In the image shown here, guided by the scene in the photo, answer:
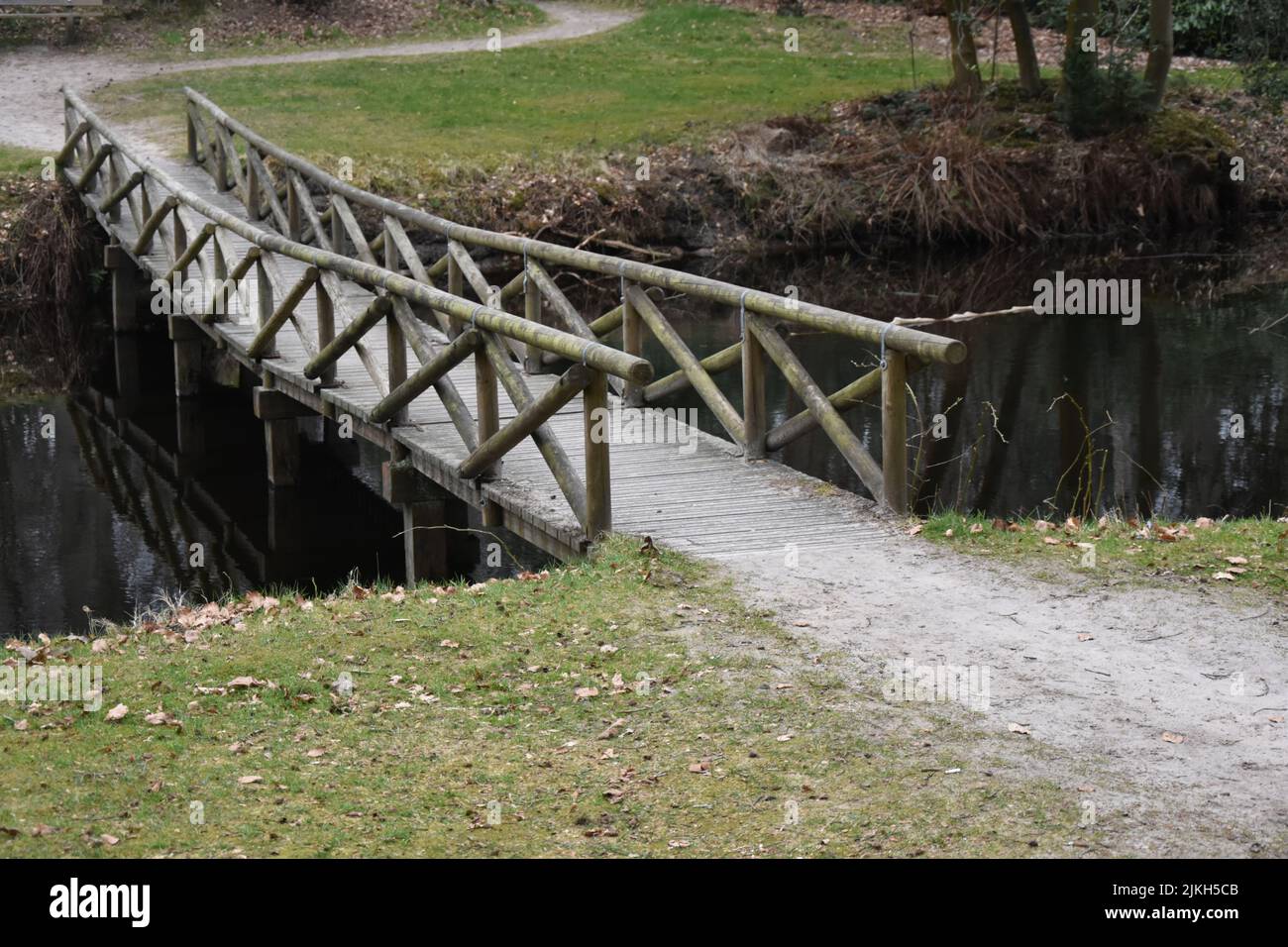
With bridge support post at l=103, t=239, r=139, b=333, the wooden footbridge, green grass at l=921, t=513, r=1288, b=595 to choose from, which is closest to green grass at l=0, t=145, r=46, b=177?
bridge support post at l=103, t=239, r=139, b=333

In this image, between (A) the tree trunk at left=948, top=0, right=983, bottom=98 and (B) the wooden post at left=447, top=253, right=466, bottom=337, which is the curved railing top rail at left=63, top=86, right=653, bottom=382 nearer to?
(B) the wooden post at left=447, top=253, right=466, bottom=337

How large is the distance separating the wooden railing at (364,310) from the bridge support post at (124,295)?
766 mm

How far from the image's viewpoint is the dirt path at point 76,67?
24.6 meters

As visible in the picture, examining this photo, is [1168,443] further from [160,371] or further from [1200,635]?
[160,371]

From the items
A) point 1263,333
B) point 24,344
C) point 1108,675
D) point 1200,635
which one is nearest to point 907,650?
point 1108,675

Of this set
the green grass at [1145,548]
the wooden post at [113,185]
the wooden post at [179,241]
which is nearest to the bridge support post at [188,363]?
the wooden post at [179,241]

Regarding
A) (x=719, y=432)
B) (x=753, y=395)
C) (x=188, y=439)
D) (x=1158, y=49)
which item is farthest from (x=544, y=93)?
(x=753, y=395)

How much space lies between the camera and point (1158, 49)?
26.1 meters

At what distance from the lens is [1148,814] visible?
5.46 meters

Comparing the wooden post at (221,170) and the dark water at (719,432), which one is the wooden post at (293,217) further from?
the wooden post at (221,170)

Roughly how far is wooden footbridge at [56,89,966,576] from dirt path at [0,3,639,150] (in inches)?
303

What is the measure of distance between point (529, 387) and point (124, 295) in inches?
405

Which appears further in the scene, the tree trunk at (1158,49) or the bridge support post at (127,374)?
the tree trunk at (1158,49)

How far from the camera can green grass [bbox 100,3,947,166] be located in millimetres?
25078
